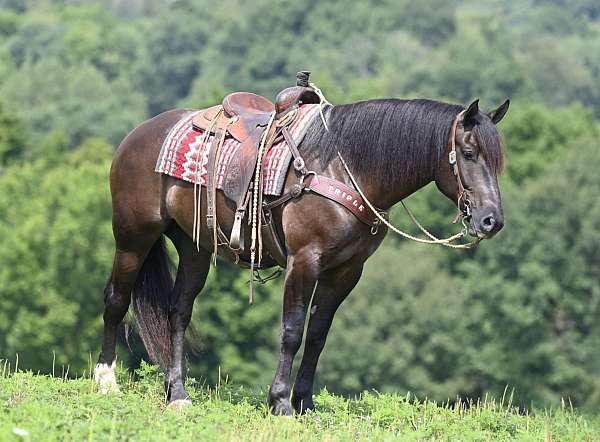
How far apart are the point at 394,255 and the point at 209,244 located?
43627mm

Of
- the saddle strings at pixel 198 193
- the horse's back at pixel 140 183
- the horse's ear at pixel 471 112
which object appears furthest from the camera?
the horse's back at pixel 140 183

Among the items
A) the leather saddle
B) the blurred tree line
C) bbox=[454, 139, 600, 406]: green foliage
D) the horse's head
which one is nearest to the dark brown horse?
the horse's head

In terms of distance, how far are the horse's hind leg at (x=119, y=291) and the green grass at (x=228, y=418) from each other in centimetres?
22

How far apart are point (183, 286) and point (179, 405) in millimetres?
1436

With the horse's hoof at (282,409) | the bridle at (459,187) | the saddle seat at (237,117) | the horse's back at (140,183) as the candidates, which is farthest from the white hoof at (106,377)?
the bridle at (459,187)

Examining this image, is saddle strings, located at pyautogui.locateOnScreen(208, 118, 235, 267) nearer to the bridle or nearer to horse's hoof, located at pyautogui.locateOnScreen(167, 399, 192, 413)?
horse's hoof, located at pyautogui.locateOnScreen(167, 399, 192, 413)

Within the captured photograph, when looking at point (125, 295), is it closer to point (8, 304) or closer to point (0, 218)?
point (8, 304)

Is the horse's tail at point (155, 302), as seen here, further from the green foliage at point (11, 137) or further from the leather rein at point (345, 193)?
the green foliage at point (11, 137)

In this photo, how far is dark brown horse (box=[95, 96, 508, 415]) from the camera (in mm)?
9984

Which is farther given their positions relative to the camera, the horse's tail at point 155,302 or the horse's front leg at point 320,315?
the horse's tail at point 155,302

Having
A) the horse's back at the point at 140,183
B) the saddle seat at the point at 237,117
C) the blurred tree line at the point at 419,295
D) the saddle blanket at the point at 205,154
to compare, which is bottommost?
the blurred tree line at the point at 419,295

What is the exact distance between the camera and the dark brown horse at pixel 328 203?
998cm

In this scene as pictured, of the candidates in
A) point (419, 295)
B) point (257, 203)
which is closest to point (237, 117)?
point (257, 203)

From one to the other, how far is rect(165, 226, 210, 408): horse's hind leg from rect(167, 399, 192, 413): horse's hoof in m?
0.58
